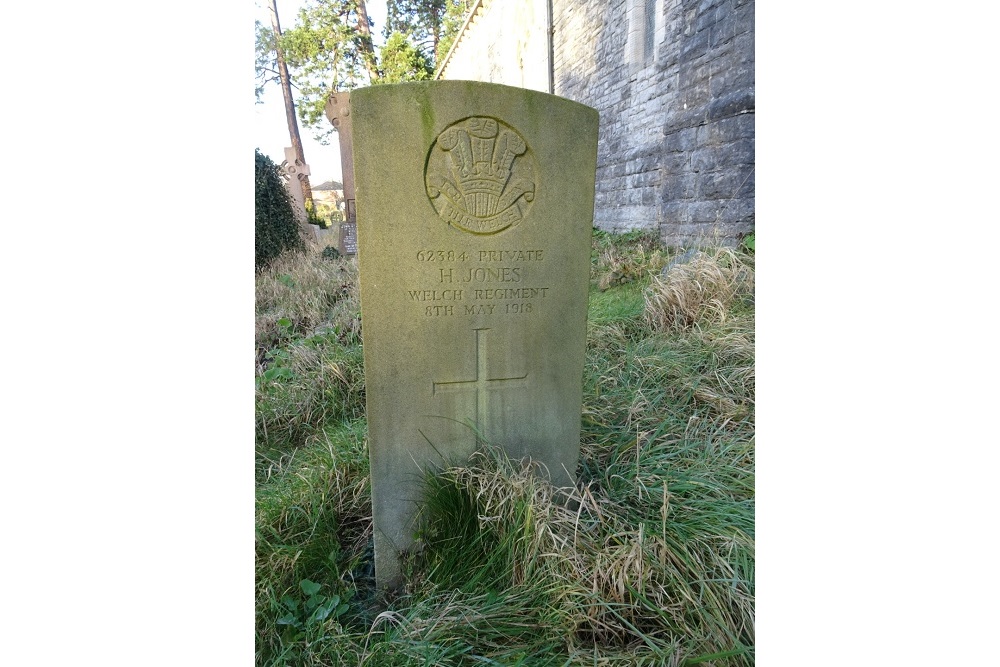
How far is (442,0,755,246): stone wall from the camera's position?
4824 mm

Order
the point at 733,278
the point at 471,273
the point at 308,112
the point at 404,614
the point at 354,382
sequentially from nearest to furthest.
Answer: the point at 404,614
the point at 471,273
the point at 354,382
the point at 733,278
the point at 308,112

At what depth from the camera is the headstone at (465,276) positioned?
1851mm

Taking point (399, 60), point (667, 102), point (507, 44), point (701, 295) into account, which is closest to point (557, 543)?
point (701, 295)

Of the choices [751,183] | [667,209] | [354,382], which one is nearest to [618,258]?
[667,209]

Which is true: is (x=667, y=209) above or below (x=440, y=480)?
above

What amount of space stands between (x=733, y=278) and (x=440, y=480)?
281 centimetres

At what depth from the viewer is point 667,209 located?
6066 millimetres

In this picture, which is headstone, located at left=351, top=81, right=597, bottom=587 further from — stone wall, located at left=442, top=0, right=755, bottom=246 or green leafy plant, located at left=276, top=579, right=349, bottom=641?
stone wall, located at left=442, top=0, right=755, bottom=246

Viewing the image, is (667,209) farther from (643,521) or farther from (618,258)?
(643,521)

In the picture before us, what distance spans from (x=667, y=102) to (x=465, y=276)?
6211 millimetres

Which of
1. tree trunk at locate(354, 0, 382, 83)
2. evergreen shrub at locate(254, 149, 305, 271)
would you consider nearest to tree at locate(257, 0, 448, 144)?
tree trunk at locate(354, 0, 382, 83)

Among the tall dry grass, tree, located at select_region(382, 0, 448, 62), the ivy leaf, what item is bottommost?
the ivy leaf

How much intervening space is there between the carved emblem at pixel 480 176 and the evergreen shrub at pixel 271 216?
6464 mm

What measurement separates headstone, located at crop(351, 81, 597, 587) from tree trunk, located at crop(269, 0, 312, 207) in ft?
38.5
